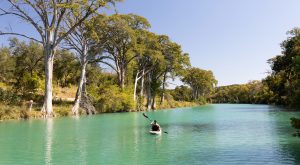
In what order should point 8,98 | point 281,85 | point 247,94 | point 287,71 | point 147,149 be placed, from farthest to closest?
point 247,94 < point 281,85 < point 287,71 < point 8,98 < point 147,149

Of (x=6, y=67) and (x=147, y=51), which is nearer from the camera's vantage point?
(x=6, y=67)

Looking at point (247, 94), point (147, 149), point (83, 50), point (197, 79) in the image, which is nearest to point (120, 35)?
point (83, 50)

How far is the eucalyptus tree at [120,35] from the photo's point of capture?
162 ft

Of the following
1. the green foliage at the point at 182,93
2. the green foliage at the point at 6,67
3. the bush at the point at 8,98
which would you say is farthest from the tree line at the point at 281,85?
the green foliage at the point at 6,67

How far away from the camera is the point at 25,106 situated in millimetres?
40531

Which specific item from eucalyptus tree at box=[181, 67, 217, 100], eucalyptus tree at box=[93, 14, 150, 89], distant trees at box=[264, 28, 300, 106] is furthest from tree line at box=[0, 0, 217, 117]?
eucalyptus tree at box=[181, 67, 217, 100]

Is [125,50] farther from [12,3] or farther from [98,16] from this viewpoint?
[12,3]

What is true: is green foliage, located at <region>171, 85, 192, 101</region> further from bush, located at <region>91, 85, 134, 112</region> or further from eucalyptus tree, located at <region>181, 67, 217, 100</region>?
bush, located at <region>91, 85, 134, 112</region>

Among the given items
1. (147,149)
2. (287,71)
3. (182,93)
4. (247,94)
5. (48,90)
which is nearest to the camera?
(147,149)

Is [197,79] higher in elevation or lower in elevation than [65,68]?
higher

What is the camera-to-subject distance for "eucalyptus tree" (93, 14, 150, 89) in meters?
49.3

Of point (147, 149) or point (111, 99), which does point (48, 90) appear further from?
point (147, 149)

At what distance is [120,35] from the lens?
172 feet

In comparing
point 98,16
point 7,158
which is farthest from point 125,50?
point 7,158
